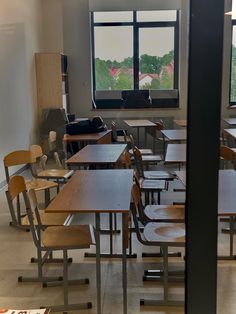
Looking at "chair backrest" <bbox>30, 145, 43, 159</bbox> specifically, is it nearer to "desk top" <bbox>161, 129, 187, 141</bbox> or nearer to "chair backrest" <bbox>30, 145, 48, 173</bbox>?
"chair backrest" <bbox>30, 145, 48, 173</bbox>

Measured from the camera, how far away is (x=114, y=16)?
817 cm

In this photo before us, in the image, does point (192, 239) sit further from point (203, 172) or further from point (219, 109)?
point (219, 109)

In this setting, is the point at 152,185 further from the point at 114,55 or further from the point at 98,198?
the point at 114,55

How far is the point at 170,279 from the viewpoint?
2.77 meters

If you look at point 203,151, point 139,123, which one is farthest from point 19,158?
point 203,151

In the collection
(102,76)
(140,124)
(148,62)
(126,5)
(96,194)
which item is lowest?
(96,194)

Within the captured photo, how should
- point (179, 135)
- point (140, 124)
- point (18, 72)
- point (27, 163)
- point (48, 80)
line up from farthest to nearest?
1. point (48, 80)
2. point (140, 124)
3. point (18, 72)
4. point (27, 163)
5. point (179, 135)

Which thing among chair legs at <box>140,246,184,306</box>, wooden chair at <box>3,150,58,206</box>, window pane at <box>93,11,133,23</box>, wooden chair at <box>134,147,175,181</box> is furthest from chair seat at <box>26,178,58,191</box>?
window pane at <box>93,11,133,23</box>

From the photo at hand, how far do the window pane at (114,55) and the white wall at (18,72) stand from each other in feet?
4.26

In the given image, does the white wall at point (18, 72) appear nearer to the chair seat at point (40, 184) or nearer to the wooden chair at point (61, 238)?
the chair seat at point (40, 184)

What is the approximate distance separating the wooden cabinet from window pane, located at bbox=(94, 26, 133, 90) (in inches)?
38.7

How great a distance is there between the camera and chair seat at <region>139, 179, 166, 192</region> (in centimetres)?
398

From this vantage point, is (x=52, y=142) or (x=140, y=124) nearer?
(x=52, y=142)

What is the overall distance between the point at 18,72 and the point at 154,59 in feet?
9.91
